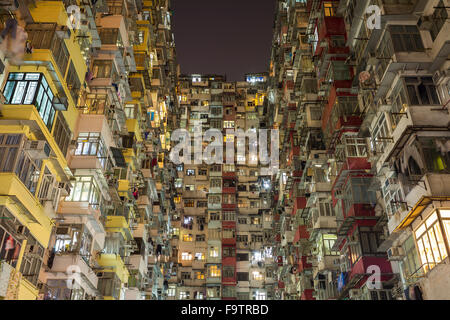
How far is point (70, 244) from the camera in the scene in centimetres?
2641

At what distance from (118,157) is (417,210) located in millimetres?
22193

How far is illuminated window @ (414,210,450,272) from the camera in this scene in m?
19.5

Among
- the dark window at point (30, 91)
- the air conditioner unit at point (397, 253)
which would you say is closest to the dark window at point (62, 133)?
the dark window at point (30, 91)

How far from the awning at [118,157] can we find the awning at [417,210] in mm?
20699

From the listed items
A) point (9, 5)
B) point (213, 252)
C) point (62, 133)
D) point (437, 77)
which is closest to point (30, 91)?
point (62, 133)

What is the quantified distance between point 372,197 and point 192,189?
49.3 meters

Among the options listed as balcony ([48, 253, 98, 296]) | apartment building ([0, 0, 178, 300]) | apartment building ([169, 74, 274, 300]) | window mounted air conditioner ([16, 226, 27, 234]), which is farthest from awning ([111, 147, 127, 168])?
apartment building ([169, 74, 274, 300])

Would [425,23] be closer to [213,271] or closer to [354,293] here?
[354,293]

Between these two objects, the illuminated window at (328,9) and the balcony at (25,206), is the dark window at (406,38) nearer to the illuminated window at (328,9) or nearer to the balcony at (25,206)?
the illuminated window at (328,9)

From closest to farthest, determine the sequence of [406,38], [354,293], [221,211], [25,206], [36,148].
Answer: [25,206] → [36,148] → [406,38] → [354,293] → [221,211]

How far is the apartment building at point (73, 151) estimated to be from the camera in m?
20.6

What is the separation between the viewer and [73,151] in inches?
1133

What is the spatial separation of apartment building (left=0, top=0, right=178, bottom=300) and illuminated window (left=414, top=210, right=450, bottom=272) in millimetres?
19231
